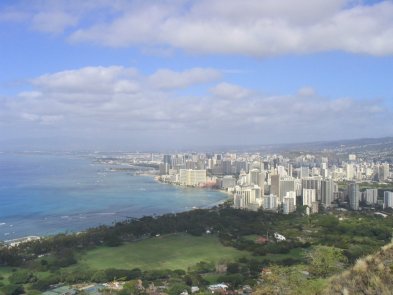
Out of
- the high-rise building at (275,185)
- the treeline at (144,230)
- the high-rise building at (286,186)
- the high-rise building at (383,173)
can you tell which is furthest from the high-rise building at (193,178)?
the treeline at (144,230)

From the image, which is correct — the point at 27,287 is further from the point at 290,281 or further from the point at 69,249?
the point at 290,281

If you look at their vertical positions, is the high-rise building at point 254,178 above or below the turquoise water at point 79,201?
above

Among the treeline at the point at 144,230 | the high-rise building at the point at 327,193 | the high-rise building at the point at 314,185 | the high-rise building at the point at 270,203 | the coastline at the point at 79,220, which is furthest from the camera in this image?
the high-rise building at the point at 314,185

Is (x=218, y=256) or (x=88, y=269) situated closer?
(x=88, y=269)

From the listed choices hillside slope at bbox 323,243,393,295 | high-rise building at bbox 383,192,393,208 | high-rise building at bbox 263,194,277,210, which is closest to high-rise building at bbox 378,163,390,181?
high-rise building at bbox 383,192,393,208

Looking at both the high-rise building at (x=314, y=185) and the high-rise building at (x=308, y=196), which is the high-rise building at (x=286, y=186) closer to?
the high-rise building at (x=314, y=185)

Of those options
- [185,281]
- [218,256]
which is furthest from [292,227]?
[185,281]

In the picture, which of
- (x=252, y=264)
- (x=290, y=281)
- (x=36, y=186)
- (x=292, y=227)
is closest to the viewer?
(x=290, y=281)
